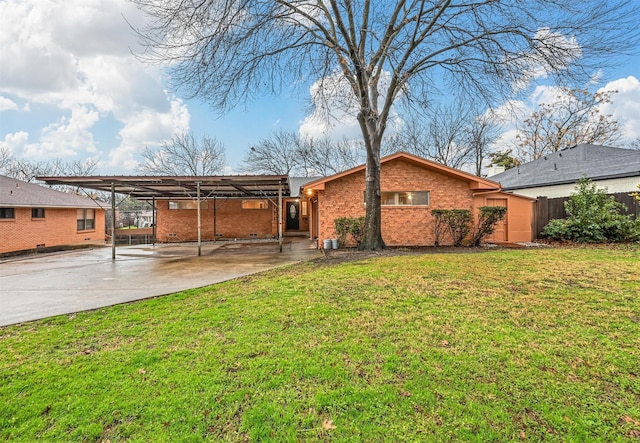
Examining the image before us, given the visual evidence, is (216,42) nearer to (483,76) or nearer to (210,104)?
(210,104)

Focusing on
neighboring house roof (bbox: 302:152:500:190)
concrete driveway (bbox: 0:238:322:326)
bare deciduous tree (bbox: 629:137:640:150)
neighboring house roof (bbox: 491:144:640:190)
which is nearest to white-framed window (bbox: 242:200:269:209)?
neighboring house roof (bbox: 302:152:500:190)

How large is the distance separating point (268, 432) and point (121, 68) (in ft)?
40.6

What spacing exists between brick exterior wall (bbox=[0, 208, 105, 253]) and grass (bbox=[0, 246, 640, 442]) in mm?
13973

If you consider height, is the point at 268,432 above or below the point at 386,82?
below

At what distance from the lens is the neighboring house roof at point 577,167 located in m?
13.2

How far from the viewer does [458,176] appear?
11547 mm

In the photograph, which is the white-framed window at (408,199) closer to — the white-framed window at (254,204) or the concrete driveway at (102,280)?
the concrete driveway at (102,280)

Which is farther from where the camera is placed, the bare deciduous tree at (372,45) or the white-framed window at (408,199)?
the white-framed window at (408,199)

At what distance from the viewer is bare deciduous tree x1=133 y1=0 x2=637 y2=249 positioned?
7398mm

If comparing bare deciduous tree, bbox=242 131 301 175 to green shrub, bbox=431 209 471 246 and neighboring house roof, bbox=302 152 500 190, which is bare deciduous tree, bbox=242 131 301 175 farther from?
green shrub, bbox=431 209 471 246

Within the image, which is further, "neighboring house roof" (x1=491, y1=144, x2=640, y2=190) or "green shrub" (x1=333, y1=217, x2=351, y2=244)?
"neighboring house roof" (x1=491, y1=144, x2=640, y2=190)

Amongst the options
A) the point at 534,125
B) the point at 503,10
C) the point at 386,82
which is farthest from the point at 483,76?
the point at 534,125

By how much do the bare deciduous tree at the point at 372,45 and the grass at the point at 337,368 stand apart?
252 inches

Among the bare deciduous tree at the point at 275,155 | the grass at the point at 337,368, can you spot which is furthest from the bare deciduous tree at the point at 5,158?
the grass at the point at 337,368
